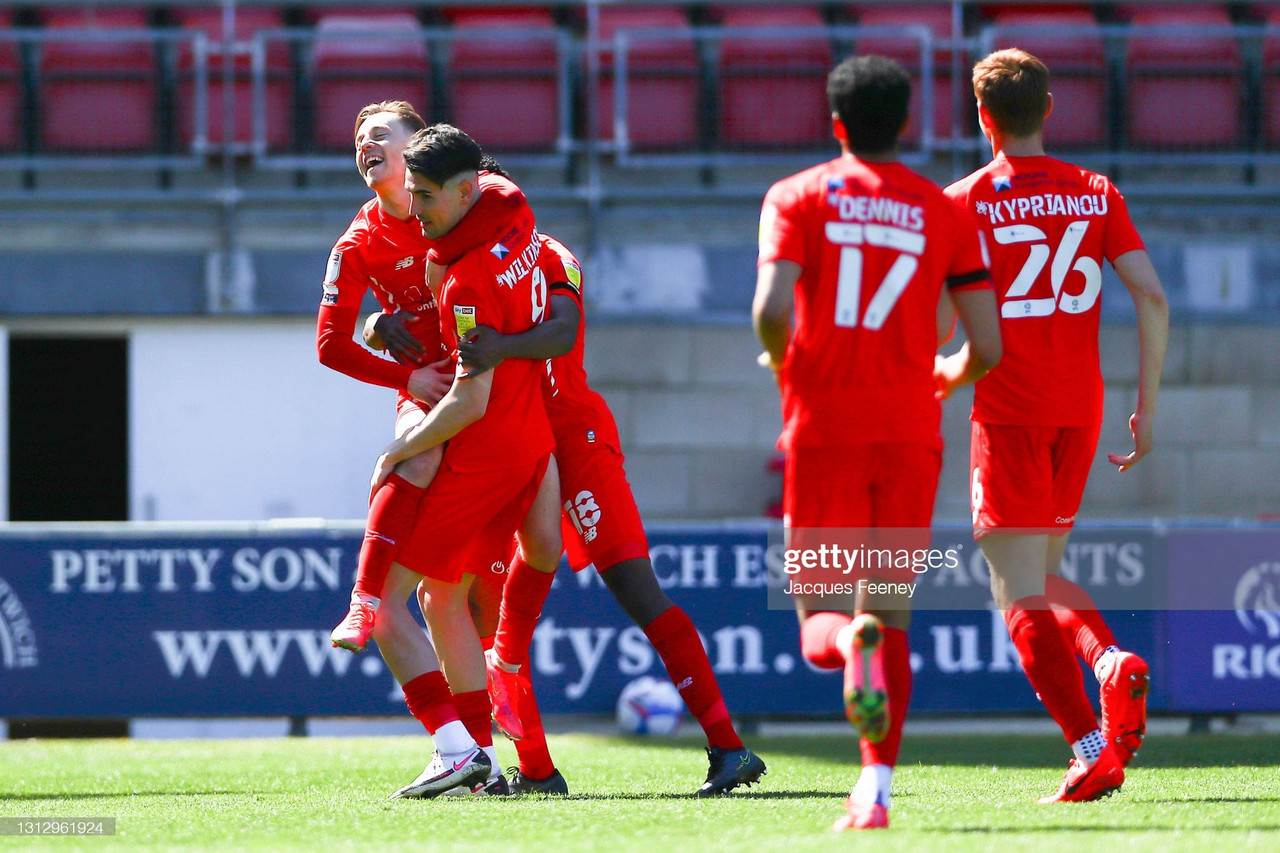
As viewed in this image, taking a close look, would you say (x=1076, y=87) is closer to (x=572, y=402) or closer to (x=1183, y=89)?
(x=1183, y=89)

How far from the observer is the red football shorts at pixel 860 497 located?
387 centimetres

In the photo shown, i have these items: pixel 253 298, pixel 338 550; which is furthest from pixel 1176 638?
pixel 253 298

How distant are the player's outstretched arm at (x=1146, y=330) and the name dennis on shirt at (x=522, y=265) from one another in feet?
5.78

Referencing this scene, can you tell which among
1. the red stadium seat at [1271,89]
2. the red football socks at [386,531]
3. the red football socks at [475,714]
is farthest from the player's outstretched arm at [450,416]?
the red stadium seat at [1271,89]

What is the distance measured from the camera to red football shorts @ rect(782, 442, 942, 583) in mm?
3869

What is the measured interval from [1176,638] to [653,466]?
415 centimetres

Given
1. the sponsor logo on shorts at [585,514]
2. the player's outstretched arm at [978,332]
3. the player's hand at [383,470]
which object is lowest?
the sponsor logo on shorts at [585,514]

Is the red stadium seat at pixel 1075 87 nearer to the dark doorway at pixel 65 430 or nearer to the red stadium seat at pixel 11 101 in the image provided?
the dark doorway at pixel 65 430

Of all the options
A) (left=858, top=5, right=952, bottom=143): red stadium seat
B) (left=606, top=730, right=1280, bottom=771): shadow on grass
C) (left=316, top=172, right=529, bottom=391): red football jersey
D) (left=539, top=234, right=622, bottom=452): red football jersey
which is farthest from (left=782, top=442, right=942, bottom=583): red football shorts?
(left=858, top=5, right=952, bottom=143): red stadium seat

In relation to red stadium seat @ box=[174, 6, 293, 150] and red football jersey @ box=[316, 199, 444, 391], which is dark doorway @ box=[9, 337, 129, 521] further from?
red football jersey @ box=[316, 199, 444, 391]

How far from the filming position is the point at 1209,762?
6277mm

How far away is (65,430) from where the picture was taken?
39.3ft

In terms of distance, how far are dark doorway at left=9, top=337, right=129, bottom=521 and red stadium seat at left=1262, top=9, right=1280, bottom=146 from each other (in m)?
8.71

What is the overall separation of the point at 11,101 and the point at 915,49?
684 centimetres
